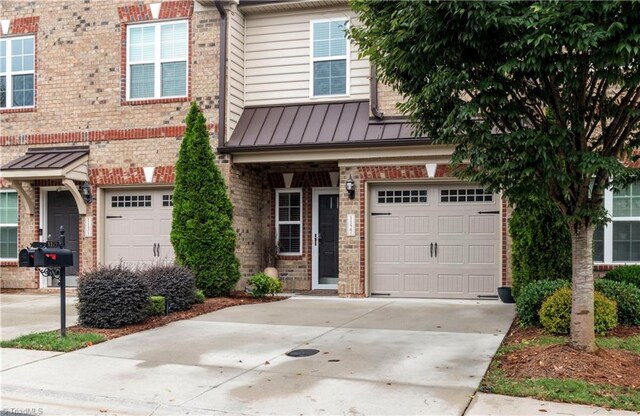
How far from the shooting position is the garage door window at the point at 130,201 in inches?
583

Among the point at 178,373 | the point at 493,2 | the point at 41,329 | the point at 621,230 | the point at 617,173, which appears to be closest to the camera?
the point at 493,2

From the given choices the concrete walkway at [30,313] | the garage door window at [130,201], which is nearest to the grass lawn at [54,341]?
the concrete walkway at [30,313]

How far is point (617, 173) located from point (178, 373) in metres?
5.23

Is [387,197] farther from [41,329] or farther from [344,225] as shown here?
[41,329]

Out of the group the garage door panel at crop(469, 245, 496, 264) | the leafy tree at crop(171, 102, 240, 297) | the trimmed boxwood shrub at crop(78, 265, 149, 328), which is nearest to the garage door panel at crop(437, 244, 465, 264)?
the garage door panel at crop(469, 245, 496, 264)

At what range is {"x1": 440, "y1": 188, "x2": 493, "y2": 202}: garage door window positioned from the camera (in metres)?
13.0

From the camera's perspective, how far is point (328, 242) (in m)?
14.8

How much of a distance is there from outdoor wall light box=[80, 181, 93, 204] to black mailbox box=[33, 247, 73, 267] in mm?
6003

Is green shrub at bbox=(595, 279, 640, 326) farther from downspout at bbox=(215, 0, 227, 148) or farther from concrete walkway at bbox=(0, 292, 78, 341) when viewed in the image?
concrete walkway at bbox=(0, 292, 78, 341)

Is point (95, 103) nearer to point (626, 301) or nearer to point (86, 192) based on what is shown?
point (86, 192)

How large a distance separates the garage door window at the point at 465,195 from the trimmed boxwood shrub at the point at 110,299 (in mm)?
6466

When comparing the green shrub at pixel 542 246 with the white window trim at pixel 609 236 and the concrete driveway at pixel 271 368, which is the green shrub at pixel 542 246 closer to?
the concrete driveway at pixel 271 368

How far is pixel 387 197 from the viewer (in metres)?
13.5

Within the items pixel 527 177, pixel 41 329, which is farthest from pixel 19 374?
pixel 527 177
